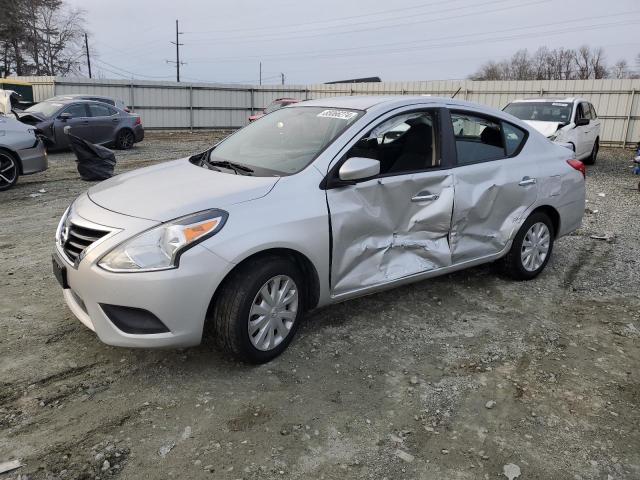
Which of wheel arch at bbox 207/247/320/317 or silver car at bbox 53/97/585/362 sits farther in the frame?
wheel arch at bbox 207/247/320/317

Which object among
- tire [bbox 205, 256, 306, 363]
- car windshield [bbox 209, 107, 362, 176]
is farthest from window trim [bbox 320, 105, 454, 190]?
tire [bbox 205, 256, 306, 363]

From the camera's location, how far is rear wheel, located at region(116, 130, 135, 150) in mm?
15500

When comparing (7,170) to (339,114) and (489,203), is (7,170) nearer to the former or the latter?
(339,114)

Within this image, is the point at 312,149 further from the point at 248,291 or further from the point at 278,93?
the point at 278,93

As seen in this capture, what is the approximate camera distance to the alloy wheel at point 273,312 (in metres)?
3.21

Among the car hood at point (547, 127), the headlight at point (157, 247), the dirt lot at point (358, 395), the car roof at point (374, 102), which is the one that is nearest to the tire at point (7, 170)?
the dirt lot at point (358, 395)

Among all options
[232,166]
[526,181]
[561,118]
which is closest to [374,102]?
[232,166]

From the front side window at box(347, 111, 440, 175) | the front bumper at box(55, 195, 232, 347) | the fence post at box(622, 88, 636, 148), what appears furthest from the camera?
the fence post at box(622, 88, 636, 148)

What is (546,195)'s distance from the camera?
4.89 metres

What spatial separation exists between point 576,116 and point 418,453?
1154 centimetres

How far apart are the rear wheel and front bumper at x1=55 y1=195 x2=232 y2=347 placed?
13523 mm

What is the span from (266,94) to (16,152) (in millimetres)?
19209

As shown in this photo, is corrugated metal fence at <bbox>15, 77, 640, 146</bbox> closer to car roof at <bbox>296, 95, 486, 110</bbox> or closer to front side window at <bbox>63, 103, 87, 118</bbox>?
front side window at <bbox>63, 103, 87, 118</bbox>

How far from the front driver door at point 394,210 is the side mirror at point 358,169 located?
81 millimetres
